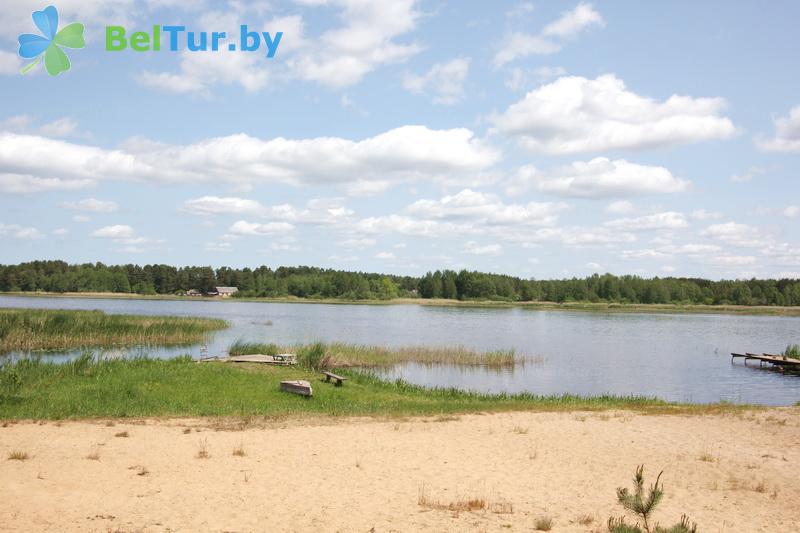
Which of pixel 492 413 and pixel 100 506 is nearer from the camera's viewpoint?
pixel 100 506

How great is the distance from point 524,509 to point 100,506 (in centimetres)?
562

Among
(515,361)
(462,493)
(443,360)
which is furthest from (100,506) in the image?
(515,361)

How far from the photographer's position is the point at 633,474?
11125 millimetres

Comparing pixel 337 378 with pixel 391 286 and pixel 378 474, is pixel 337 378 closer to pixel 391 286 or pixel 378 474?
pixel 378 474

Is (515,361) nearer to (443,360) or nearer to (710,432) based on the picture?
(443,360)

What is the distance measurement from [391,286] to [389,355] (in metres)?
114

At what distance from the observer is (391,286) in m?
147

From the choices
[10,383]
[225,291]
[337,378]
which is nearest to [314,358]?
[337,378]

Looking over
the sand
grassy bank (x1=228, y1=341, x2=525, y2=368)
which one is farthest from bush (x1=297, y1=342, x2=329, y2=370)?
the sand

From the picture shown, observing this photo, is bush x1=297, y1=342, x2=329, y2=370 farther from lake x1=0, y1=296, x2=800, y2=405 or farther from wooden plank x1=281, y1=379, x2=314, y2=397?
wooden plank x1=281, y1=379, x2=314, y2=397

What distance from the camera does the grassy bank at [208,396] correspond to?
15.1 m

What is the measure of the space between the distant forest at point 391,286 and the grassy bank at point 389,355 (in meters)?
104

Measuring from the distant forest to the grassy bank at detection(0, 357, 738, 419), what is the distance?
117 m

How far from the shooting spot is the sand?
8078mm
